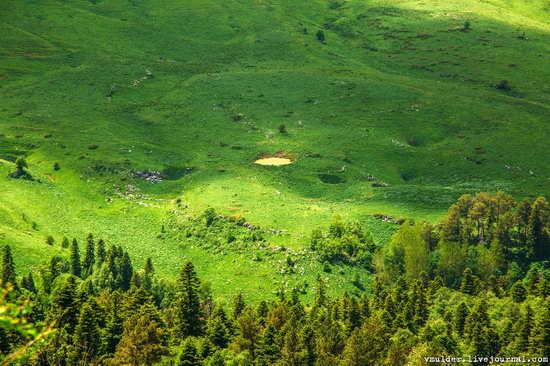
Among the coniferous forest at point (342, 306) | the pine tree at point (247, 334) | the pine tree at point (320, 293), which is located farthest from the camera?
the pine tree at point (320, 293)

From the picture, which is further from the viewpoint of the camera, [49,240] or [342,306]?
[49,240]

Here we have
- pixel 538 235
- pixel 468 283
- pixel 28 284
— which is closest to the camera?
pixel 28 284

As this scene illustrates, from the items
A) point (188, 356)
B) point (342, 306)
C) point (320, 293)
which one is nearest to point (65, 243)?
point (320, 293)

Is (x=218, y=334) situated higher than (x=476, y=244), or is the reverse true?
(x=218, y=334)

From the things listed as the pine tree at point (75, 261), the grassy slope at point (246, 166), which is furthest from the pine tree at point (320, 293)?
the pine tree at point (75, 261)

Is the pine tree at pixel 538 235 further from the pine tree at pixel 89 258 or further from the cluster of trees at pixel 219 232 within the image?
the pine tree at pixel 89 258

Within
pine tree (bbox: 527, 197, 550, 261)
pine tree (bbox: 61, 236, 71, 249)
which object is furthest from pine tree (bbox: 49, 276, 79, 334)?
pine tree (bbox: 527, 197, 550, 261)

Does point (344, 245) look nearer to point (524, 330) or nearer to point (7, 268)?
point (524, 330)
